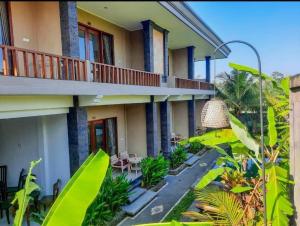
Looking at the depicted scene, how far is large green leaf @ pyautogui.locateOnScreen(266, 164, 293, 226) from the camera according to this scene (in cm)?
373

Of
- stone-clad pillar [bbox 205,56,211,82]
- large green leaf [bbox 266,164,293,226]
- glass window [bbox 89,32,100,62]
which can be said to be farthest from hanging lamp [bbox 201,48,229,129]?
stone-clad pillar [bbox 205,56,211,82]

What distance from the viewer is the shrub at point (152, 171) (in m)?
10.7

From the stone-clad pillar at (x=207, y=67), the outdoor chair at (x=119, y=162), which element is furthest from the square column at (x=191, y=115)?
the outdoor chair at (x=119, y=162)

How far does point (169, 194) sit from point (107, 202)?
335cm

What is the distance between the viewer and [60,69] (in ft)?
23.4

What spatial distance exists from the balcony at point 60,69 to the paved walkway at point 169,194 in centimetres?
487

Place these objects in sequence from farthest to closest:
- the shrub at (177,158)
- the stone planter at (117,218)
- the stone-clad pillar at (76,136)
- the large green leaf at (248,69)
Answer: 1. the shrub at (177,158)
2. the stone-clad pillar at (76,136)
3. the stone planter at (117,218)
4. the large green leaf at (248,69)

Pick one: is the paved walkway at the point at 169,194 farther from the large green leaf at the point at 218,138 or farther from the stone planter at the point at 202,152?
the large green leaf at the point at 218,138

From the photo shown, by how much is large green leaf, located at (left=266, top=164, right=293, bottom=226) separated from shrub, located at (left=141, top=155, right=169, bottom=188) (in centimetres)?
689

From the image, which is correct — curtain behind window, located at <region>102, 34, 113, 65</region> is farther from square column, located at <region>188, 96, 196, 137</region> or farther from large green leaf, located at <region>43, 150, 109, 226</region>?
large green leaf, located at <region>43, 150, 109, 226</region>

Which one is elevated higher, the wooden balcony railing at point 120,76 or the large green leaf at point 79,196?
the wooden balcony railing at point 120,76

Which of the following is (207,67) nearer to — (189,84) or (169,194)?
(189,84)

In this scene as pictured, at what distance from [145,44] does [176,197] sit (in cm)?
766

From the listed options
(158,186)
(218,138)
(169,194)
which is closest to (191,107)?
(158,186)
